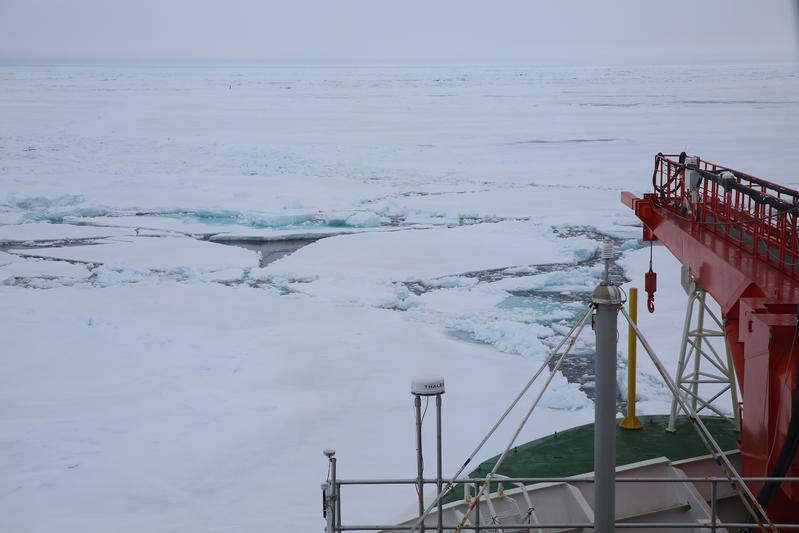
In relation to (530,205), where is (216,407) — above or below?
below

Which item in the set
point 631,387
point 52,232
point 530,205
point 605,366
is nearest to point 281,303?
point 631,387

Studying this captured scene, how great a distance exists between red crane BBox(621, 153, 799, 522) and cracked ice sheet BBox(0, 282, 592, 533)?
2.24 metres

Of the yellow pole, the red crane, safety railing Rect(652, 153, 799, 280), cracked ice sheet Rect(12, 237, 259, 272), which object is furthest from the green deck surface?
cracked ice sheet Rect(12, 237, 259, 272)

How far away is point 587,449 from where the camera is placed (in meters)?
7.49

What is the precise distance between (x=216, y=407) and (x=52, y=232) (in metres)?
10.2

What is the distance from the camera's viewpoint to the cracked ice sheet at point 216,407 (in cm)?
713

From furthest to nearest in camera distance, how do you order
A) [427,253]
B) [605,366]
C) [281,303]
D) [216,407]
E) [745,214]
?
1. [427,253]
2. [281,303]
3. [216,407]
4. [745,214]
5. [605,366]

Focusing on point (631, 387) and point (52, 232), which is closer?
point (631, 387)

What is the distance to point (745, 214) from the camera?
8047 mm

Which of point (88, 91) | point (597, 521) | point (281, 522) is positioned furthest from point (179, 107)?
point (597, 521)

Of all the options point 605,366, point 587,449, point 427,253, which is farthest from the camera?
point 427,253

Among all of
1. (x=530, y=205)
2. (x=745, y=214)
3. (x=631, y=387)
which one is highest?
(x=530, y=205)

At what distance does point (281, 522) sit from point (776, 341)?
3833 mm

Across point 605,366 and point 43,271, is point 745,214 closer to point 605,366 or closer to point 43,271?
point 605,366
